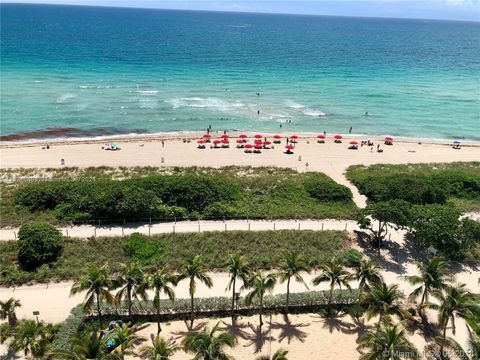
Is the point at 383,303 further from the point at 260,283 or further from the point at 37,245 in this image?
the point at 37,245

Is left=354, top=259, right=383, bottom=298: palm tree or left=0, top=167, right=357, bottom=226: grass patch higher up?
left=0, top=167, right=357, bottom=226: grass patch

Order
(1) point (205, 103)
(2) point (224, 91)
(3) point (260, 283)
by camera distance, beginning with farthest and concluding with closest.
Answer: (2) point (224, 91)
(1) point (205, 103)
(3) point (260, 283)

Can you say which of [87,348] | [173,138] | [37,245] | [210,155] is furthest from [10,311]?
[173,138]

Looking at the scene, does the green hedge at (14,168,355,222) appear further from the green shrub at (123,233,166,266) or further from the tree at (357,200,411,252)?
the green shrub at (123,233,166,266)

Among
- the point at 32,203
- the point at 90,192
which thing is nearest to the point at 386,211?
the point at 90,192

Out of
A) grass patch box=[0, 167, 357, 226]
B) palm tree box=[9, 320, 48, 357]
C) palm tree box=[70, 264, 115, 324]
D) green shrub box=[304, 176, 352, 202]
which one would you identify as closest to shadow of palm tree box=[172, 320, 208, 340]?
palm tree box=[70, 264, 115, 324]
